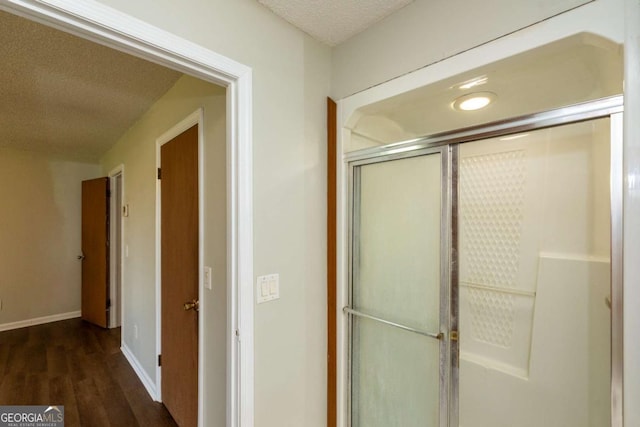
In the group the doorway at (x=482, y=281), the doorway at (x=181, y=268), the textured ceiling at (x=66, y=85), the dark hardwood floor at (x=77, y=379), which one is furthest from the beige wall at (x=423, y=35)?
the dark hardwood floor at (x=77, y=379)

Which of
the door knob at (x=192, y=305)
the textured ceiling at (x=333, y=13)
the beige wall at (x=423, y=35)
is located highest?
the textured ceiling at (x=333, y=13)

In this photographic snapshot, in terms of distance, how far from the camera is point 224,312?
4.70 feet

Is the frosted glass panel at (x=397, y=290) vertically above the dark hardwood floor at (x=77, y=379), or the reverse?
the frosted glass panel at (x=397, y=290)

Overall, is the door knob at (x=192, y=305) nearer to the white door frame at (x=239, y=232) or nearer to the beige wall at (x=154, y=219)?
the beige wall at (x=154, y=219)

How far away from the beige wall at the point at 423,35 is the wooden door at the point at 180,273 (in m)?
1.00

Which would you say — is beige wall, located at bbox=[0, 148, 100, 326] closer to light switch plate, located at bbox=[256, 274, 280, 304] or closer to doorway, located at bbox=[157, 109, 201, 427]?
doorway, located at bbox=[157, 109, 201, 427]

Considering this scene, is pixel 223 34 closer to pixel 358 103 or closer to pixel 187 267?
pixel 358 103

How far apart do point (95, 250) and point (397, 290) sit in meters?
4.15

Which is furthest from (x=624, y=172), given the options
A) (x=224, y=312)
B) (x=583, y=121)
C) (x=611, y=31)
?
(x=224, y=312)

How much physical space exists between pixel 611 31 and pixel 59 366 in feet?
14.2

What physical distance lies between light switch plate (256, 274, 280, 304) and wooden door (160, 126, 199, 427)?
65 centimetres

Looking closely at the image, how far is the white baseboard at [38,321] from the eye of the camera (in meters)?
3.65

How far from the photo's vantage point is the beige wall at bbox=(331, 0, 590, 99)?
978mm

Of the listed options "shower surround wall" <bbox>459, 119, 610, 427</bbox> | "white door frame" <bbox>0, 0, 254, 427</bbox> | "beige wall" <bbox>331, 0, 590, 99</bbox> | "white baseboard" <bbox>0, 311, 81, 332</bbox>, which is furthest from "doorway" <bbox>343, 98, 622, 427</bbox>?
"white baseboard" <bbox>0, 311, 81, 332</bbox>
